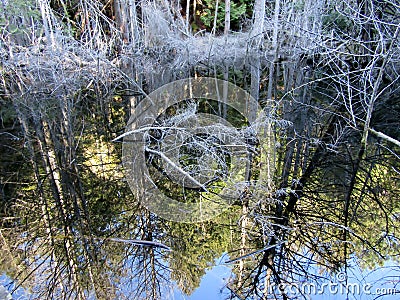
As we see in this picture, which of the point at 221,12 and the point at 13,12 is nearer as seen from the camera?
the point at 13,12

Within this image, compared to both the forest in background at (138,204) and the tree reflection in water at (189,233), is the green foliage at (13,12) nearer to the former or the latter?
the forest in background at (138,204)

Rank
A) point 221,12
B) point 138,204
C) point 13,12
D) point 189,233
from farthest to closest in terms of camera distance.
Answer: point 221,12, point 13,12, point 138,204, point 189,233

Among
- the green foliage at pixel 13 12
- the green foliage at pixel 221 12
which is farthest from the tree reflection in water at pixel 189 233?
the green foliage at pixel 221 12

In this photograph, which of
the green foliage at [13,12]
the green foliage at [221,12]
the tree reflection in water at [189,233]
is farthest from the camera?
the green foliage at [221,12]

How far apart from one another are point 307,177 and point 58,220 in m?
1.78

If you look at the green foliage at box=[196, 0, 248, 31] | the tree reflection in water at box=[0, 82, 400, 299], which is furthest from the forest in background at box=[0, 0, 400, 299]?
the green foliage at box=[196, 0, 248, 31]

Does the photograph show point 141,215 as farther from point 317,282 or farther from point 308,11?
point 308,11

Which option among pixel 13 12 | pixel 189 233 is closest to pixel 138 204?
pixel 189 233

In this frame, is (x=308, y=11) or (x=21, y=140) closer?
(x=21, y=140)

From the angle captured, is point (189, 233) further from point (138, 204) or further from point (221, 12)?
point (221, 12)

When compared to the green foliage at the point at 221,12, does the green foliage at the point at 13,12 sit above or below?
above

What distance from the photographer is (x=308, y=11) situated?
461cm

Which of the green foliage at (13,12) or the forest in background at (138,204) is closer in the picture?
the forest in background at (138,204)

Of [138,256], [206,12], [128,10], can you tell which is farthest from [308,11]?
[206,12]
